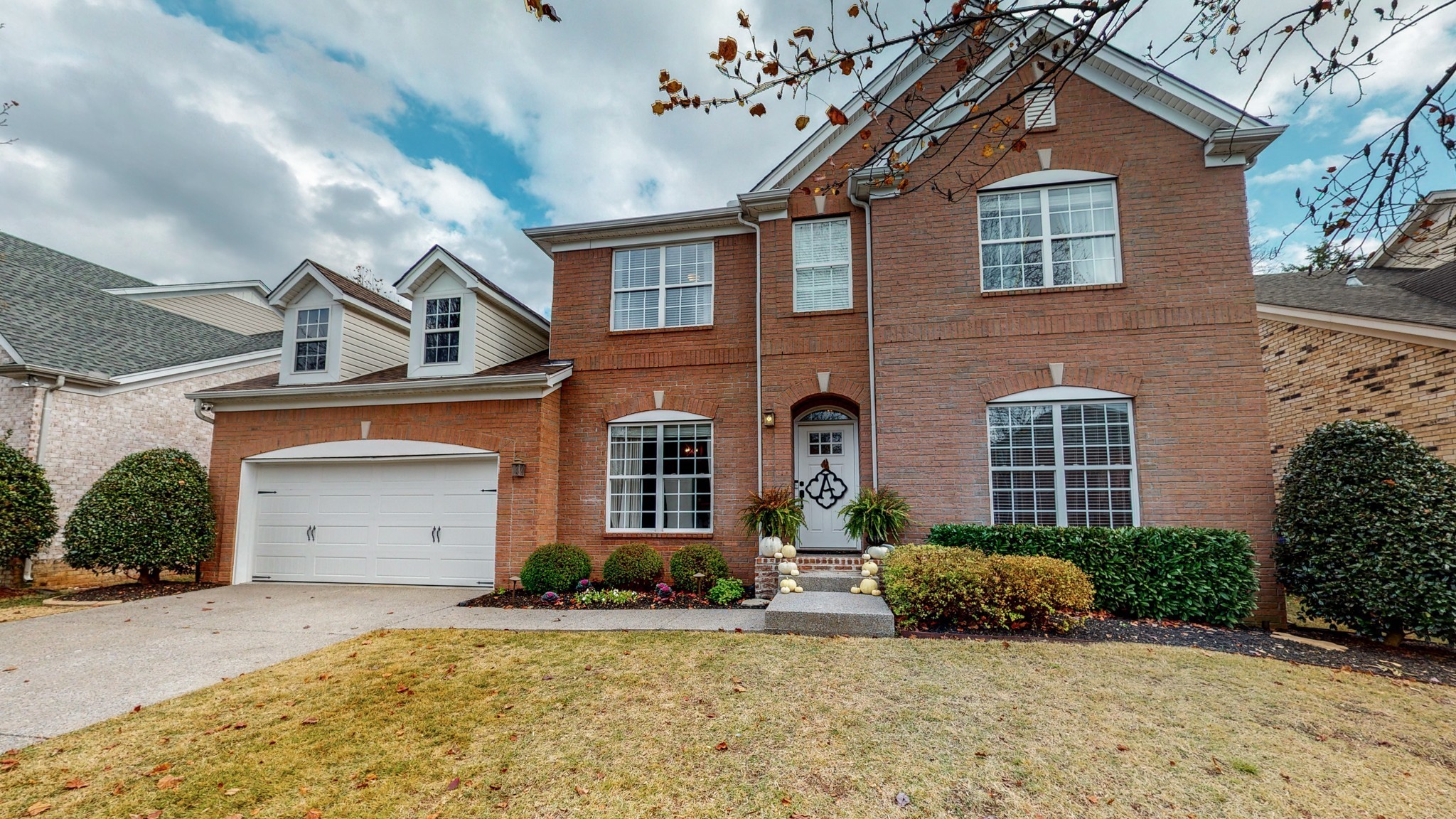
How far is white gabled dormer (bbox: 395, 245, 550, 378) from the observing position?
1098cm

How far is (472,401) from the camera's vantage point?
10312 millimetres

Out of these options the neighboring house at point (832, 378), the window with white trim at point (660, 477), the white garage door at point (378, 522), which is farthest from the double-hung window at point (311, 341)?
the window with white trim at point (660, 477)

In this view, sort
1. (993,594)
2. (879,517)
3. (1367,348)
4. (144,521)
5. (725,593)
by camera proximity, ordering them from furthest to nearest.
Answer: (144,521)
(1367,348)
(725,593)
(879,517)
(993,594)

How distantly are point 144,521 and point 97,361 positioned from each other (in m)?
4.80

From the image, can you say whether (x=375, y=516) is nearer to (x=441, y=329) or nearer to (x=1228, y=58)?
(x=441, y=329)

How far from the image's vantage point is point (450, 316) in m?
11.2

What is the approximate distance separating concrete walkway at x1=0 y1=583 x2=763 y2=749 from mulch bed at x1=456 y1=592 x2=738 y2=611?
30cm

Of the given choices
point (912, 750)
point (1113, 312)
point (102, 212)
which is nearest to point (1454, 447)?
Answer: point (1113, 312)

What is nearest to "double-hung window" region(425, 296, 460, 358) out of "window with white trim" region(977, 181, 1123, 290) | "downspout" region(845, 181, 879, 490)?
"downspout" region(845, 181, 879, 490)

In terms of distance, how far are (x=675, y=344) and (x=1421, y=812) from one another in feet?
30.5

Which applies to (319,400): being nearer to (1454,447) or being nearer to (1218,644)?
(1218,644)

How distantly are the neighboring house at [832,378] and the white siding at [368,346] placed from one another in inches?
9.6

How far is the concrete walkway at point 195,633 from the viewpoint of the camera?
16.2ft

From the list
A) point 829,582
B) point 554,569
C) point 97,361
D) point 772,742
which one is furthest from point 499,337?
point 772,742
